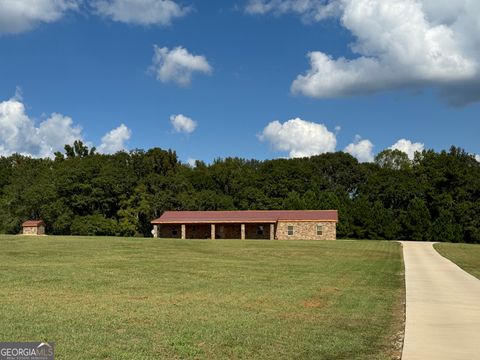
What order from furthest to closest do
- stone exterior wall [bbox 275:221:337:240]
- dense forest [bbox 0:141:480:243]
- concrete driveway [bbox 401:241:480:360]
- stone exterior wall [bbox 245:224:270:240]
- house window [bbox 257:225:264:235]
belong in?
dense forest [bbox 0:141:480:243], house window [bbox 257:225:264:235], stone exterior wall [bbox 245:224:270:240], stone exterior wall [bbox 275:221:337:240], concrete driveway [bbox 401:241:480:360]

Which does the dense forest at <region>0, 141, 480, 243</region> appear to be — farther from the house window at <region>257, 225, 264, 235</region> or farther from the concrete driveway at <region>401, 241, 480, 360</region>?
the concrete driveway at <region>401, 241, 480, 360</region>

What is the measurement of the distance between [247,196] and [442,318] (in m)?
59.5

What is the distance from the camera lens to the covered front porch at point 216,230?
53.2 m

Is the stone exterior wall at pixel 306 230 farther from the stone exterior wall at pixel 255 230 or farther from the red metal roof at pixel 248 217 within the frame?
the red metal roof at pixel 248 217

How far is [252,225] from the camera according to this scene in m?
53.9

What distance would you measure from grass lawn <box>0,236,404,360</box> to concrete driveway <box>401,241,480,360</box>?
315mm

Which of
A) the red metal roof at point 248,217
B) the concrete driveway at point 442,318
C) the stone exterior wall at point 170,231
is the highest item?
the red metal roof at point 248,217

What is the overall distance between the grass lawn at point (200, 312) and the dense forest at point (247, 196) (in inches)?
1691

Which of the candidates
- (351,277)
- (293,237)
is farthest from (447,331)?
(293,237)

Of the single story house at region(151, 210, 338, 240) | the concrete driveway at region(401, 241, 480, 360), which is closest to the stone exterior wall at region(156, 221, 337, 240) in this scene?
the single story house at region(151, 210, 338, 240)

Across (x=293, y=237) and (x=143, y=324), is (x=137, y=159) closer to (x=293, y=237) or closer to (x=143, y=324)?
(x=293, y=237)

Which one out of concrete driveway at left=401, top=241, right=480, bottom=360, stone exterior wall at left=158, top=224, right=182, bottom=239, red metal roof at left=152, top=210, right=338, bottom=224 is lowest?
concrete driveway at left=401, top=241, right=480, bottom=360

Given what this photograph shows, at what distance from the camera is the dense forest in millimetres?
60594

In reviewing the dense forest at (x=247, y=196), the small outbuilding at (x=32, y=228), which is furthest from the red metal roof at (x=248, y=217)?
the small outbuilding at (x=32, y=228)
